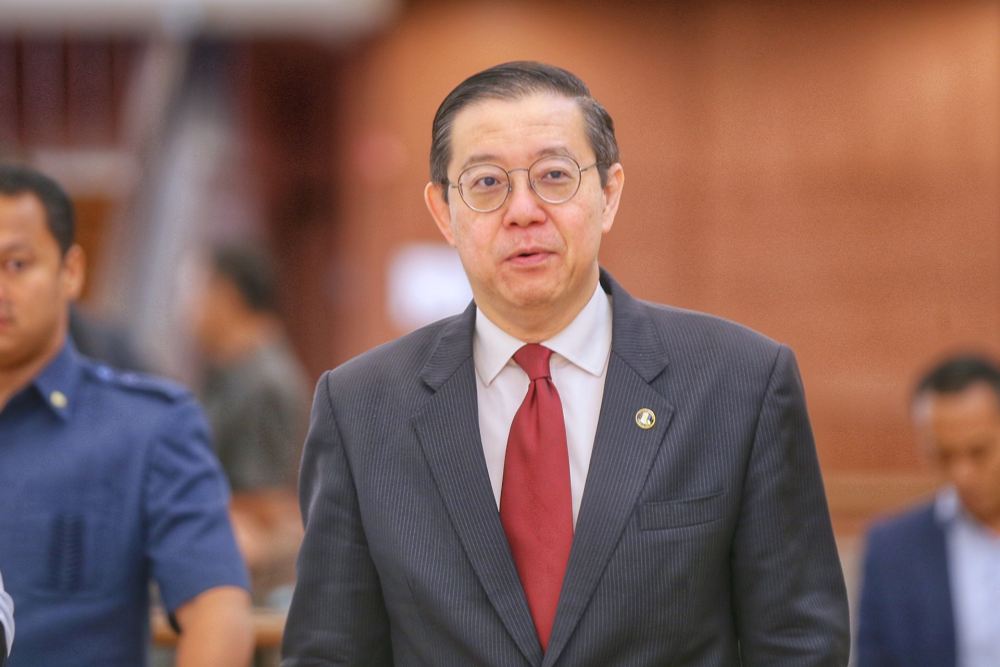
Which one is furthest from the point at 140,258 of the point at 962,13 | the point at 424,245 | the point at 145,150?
the point at 962,13

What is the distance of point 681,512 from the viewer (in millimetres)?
1906

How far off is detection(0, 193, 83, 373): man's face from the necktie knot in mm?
863

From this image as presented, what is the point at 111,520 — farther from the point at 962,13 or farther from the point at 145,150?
the point at 962,13

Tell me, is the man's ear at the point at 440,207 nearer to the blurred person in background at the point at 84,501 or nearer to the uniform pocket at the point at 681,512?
the uniform pocket at the point at 681,512

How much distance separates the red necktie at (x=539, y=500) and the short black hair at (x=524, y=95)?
1.17 feet

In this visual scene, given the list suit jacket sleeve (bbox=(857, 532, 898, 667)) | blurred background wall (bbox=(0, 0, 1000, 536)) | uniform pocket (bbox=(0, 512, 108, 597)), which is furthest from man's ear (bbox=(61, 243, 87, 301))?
blurred background wall (bbox=(0, 0, 1000, 536))

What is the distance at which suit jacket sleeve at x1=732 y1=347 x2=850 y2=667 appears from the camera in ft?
6.26

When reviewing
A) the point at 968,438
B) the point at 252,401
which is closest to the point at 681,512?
the point at 968,438

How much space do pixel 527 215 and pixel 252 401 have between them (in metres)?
2.98

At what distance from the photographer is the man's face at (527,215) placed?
1.94 m

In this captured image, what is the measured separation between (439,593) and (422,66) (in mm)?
7056

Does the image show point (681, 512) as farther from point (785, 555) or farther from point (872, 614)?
point (872, 614)

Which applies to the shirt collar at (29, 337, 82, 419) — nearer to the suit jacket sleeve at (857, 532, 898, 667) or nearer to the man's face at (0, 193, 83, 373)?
the man's face at (0, 193, 83, 373)

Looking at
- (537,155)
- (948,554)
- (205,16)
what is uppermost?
(205,16)
